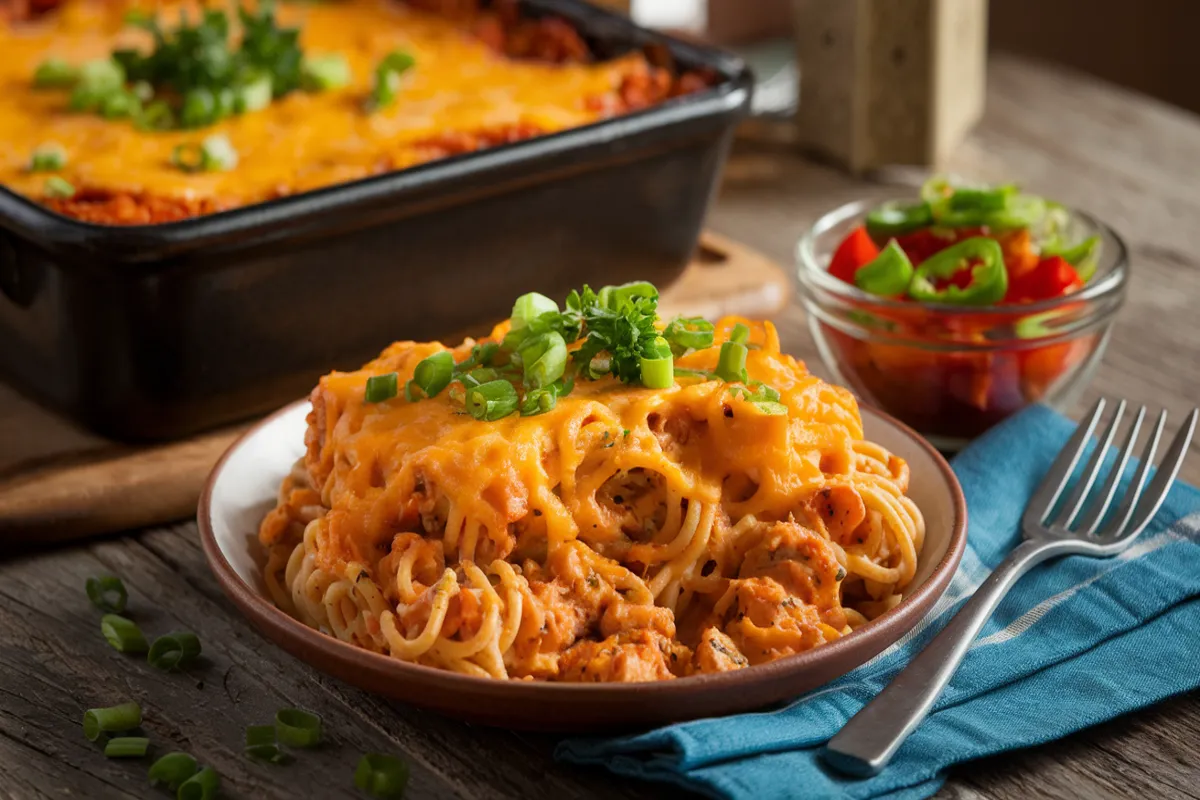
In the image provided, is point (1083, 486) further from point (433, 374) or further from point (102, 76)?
point (102, 76)

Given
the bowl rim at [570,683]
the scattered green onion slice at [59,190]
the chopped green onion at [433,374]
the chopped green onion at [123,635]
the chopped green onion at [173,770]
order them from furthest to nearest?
1. the scattered green onion slice at [59,190]
2. the chopped green onion at [123,635]
3. the chopped green onion at [433,374]
4. the chopped green onion at [173,770]
5. the bowl rim at [570,683]

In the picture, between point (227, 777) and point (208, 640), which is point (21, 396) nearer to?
point (208, 640)

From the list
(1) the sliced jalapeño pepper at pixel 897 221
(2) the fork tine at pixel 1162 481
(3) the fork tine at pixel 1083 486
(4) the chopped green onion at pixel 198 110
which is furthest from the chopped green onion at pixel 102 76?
(2) the fork tine at pixel 1162 481

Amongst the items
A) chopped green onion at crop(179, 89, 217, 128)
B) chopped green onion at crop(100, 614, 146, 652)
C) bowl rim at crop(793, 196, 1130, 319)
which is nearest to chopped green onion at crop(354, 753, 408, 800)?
chopped green onion at crop(100, 614, 146, 652)

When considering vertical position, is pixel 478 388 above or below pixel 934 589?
above

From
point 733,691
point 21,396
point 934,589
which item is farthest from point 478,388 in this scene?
point 21,396

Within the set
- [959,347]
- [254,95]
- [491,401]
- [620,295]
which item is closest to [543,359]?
[491,401]

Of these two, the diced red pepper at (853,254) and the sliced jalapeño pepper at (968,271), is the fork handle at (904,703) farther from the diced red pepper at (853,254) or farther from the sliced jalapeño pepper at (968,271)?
the diced red pepper at (853,254)
